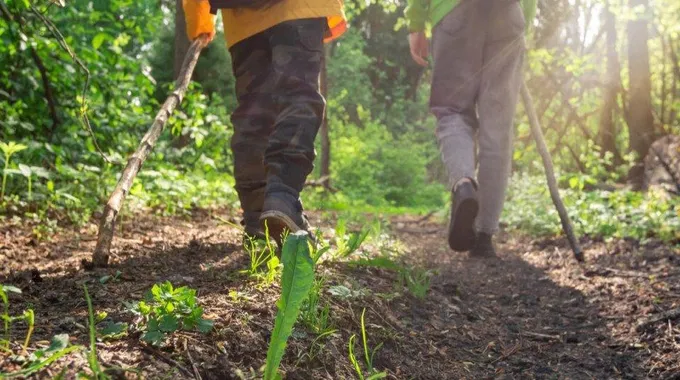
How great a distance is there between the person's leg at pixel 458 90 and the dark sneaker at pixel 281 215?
1.18 meters

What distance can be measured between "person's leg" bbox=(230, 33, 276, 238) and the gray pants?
44.5 inches

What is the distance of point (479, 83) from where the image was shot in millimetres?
3857

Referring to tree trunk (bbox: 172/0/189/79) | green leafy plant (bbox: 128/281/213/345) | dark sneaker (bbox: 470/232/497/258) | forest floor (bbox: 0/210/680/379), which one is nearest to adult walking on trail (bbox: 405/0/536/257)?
dark sneaker (bbox: 470/232/497/258)

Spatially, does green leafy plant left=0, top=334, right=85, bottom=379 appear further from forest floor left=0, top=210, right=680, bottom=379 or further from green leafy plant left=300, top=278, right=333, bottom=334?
green leafy plant left=300, top=278, right=333, bottom=334

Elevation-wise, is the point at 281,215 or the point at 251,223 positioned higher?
the point at 281,215

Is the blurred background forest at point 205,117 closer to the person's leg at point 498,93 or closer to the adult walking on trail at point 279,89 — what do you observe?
the adult walking on trail at point 279,89

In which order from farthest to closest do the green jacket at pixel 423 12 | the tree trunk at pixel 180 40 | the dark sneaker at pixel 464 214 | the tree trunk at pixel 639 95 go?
the tree trunk at pixel 180 40 < the tree trunk at pixel 639 95 < the green jacket at pixel 423 12 < the dark sneaker at pixel 464 214

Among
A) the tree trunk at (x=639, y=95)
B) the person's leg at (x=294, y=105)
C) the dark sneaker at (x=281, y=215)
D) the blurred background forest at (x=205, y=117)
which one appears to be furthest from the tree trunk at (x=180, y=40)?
the dark sneaker at (x=281, y=215)

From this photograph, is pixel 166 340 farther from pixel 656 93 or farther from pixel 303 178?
pixel 656 93

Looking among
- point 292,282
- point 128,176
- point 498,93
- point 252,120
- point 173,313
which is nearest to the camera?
point 292,282

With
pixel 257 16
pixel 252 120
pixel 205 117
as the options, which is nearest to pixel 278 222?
pixel 252 120

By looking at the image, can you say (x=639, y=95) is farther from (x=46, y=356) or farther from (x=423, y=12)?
(x=46, y=356)

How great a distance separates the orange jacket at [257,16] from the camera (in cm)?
274

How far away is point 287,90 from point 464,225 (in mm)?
1282
